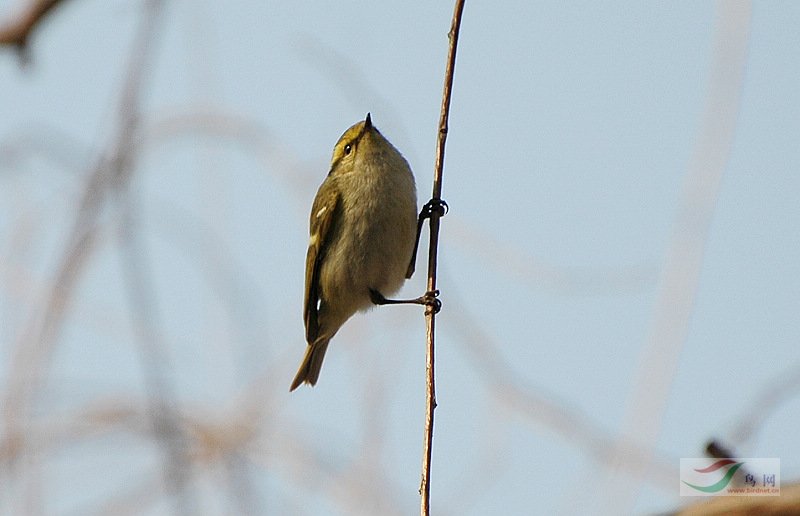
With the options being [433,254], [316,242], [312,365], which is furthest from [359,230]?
[433,254]

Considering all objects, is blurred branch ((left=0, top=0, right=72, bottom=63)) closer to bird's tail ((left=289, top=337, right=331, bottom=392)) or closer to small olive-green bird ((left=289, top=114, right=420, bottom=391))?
small olive-green bird ((left=289, top=114, right=420, bottom=391))

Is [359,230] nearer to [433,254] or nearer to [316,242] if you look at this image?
[316,242]

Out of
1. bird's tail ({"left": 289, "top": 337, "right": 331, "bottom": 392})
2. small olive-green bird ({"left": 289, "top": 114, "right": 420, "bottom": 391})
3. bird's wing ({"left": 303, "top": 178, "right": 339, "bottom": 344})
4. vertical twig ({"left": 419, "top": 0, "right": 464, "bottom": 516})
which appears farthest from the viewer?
bird's tail ({"left": 289, "top": 337, "right": 331, "bottom": 392})

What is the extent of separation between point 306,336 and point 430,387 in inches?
95.0

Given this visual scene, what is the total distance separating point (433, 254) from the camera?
2711mm

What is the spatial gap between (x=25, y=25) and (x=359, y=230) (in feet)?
5.63

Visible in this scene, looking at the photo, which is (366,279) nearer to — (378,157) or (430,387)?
(378,157)

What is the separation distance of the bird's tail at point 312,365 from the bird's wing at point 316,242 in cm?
18

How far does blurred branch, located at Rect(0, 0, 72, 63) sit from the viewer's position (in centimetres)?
267

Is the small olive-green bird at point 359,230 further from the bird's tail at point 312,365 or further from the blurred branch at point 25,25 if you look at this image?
the blurred branch at point 25,25

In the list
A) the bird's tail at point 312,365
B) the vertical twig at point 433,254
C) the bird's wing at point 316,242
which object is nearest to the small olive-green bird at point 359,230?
the bird's wing at point 316,242

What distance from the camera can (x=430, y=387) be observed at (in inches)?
87.5

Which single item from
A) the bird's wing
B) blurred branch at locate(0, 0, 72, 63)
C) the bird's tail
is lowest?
the bird's tail

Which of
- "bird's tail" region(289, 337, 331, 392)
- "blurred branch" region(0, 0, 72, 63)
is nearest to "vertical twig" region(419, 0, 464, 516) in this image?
"blurred branch" region(0, 0, 72, 63)
